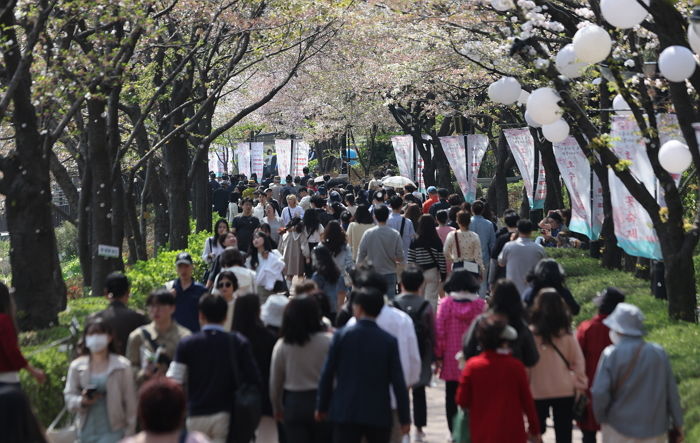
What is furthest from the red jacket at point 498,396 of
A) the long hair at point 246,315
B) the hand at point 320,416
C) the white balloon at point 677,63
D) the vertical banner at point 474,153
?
the vertical banner at point 474,153

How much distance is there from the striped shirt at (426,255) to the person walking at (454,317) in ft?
15.5

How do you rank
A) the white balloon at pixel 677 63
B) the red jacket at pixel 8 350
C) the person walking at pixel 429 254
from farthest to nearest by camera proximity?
the person walking at pixel 429 254 < the white balloon at pixel 677 63 < the red jacket at pixel 8 350

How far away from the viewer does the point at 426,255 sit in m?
13.1

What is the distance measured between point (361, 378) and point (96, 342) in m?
1.63

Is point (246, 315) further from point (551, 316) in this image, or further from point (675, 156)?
point (675, 156)

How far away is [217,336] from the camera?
6.39 meters

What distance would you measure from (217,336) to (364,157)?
45268 millimetres

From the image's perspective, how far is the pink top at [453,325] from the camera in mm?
8156

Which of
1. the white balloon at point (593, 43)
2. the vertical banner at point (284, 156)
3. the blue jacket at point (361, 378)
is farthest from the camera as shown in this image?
the vertical banner at point (284, 156)

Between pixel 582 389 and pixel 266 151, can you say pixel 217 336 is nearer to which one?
pixel 582 389

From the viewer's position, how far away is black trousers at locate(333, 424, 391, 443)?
6191 millimetres

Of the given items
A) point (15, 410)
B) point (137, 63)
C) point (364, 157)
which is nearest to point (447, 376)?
point (15, 410)

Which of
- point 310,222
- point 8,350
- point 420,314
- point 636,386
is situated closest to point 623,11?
point 420,314

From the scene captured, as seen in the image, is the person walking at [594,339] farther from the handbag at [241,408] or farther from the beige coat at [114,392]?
the beige coat at [114,392]
